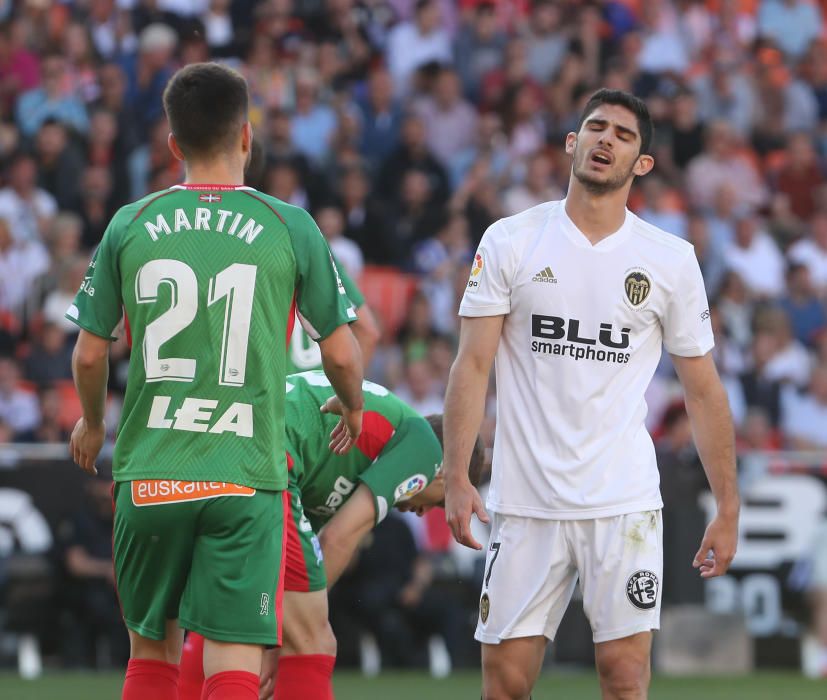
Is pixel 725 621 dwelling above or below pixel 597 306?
below

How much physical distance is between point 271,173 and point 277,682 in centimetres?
760

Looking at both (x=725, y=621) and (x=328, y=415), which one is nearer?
(x=328, y=415)

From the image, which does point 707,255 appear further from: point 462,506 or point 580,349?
point 462,506

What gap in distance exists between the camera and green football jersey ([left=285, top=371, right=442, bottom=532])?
258 inches

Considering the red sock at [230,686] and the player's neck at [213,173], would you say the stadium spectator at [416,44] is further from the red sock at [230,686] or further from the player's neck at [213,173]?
the red sock at [230,686]

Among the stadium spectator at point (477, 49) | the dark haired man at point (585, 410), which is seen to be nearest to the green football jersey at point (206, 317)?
the dark haired man at point (585, 410)

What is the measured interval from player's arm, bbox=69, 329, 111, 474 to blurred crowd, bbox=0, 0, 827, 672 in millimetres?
6387

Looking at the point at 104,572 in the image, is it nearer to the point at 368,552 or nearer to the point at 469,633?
the point at 368,552

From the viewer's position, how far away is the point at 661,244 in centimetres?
597

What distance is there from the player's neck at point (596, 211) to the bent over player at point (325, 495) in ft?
3.59

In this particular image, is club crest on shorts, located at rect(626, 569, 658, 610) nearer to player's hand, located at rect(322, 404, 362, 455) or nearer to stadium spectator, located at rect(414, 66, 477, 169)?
player's hand, located at rect(322, 404, 362, 455)

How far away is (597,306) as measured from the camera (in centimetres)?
586

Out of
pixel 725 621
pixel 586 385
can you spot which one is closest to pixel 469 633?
pixel 725 621

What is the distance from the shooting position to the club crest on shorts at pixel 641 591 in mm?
5758
